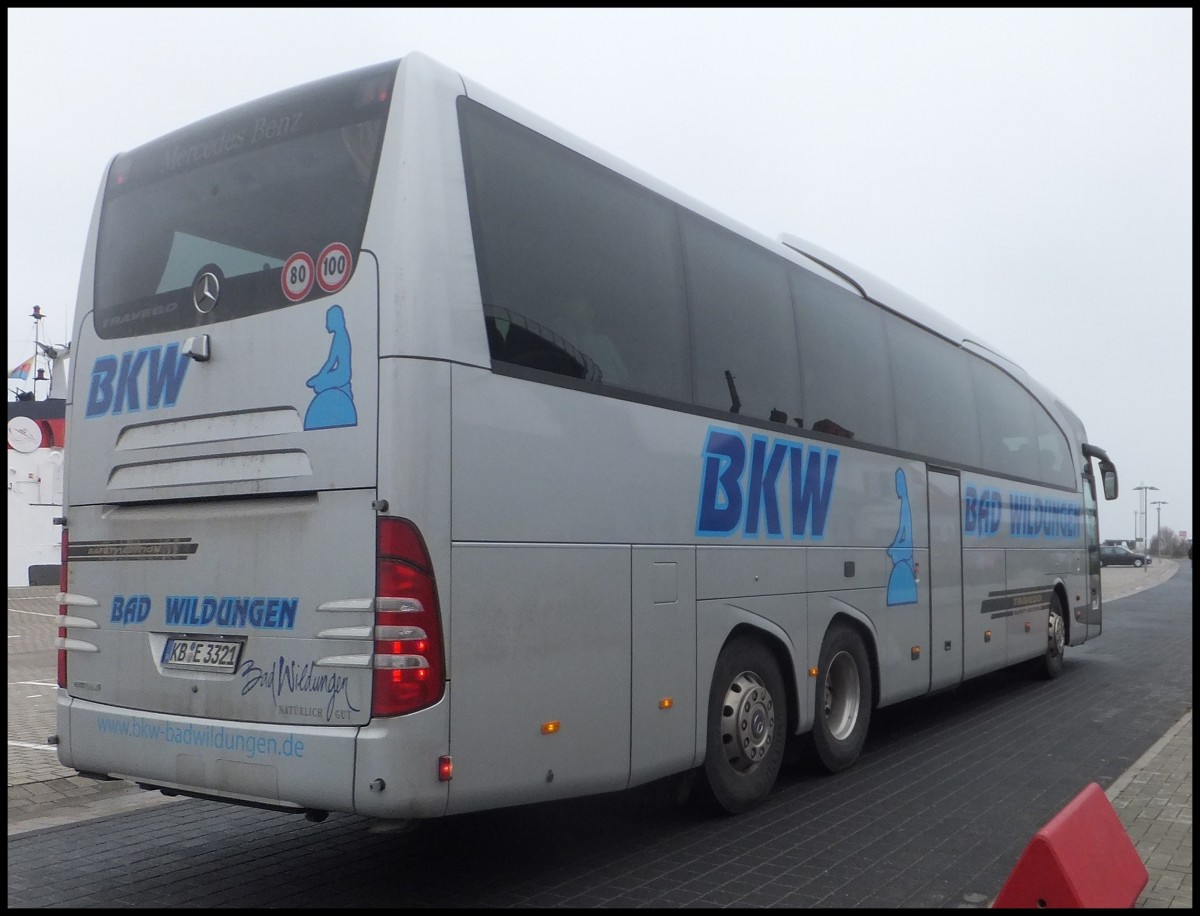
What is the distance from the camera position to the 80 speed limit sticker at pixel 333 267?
5000 millimetres

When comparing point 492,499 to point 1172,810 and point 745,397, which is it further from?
point 1172,810

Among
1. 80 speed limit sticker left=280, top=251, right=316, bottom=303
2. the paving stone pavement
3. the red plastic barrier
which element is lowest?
the paving stone pavement

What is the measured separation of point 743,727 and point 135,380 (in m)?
4.00

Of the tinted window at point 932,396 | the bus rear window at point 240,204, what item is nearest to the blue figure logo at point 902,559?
the tinted window at point 932,396

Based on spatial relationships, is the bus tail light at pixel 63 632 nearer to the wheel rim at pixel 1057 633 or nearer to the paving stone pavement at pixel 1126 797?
the paving stone pavement at pixel 1126 797

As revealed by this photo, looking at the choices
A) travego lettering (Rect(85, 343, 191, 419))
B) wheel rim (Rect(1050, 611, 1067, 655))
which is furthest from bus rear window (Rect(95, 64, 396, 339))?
wheel rim (Rect(1050, 611, 1067, 655))

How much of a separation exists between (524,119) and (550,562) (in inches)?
87.0

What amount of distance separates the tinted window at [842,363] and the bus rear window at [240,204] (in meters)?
3.83

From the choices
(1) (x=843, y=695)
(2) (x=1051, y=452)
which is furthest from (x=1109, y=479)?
(1) (x=843, y=695)

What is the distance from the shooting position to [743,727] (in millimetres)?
6910

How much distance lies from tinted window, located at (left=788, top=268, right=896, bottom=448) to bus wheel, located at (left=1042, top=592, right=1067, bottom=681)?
232 inches

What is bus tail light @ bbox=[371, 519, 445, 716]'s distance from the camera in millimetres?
4660

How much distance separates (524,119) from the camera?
18.5 ft

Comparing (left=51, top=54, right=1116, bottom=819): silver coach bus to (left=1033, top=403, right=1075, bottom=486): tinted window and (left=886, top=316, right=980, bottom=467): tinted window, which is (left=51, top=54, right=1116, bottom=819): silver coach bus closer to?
(left=886, top=316, right=980, bottom=467): tinted window
